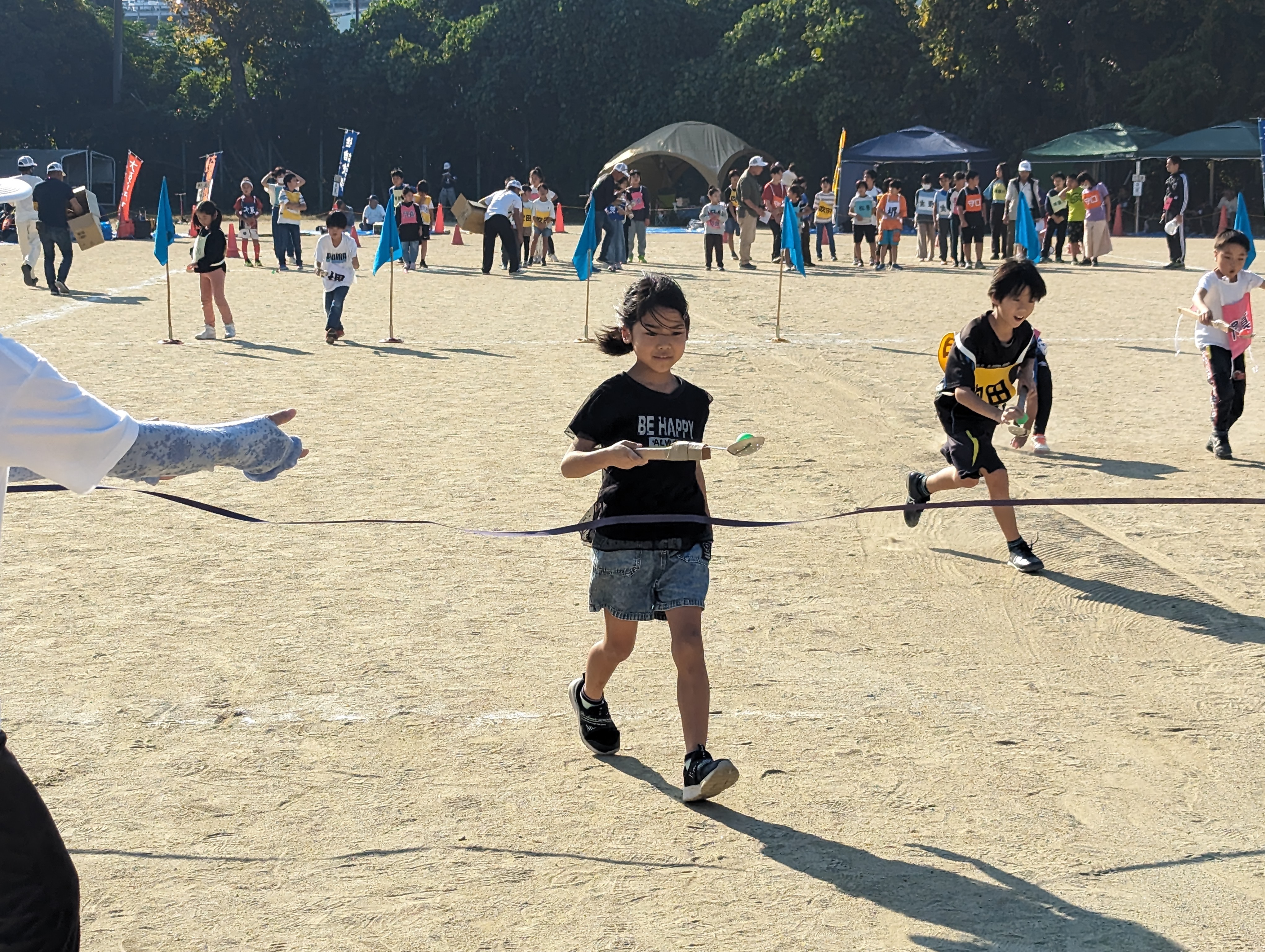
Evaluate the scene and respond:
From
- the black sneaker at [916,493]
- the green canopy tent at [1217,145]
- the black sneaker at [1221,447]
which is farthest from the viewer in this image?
Result: the green canopy tent at [1217,145]

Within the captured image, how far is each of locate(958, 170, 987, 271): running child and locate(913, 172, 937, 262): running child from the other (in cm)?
130

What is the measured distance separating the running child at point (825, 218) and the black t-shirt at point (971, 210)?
244 centimetres

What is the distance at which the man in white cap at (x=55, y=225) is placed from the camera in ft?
68.5

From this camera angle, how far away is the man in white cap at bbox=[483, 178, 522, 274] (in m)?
24.9

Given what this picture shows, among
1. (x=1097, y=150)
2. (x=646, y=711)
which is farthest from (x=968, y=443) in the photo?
(x=1097, y=150)

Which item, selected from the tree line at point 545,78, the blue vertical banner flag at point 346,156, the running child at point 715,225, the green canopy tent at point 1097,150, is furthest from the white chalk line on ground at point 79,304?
the tree line at point 545,78

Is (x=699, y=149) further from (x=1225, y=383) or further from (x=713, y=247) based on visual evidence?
(x=1225, y=383)

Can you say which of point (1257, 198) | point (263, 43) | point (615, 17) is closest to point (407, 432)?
point (1257, 198)

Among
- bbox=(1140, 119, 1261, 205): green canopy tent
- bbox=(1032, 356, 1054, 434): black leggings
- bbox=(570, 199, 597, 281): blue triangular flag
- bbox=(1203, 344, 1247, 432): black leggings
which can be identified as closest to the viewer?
bbox=(1203, 344, 1247, 432): black leggings

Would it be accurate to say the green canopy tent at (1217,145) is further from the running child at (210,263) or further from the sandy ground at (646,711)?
the running child at (210,263)

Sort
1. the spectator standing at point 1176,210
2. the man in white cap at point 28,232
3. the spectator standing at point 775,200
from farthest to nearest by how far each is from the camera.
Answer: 1. the spectator standing at point 775,200
2. the spectator standing at point 1176,210
3. the man in white cap at point 28,232

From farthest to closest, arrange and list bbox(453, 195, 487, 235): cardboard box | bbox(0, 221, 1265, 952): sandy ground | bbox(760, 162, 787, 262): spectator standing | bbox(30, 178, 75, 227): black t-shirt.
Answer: bbox(453, 195, 487, 235): cardboard box < bbox(760, 162, 787, 262): spectator standing < bbox(30, 178, 75, 227): black t-shirt < bbox(0, 221, 1265, 952): sandy ground

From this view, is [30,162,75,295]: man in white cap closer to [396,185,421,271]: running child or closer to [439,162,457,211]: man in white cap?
[396,185,421,271]: running child

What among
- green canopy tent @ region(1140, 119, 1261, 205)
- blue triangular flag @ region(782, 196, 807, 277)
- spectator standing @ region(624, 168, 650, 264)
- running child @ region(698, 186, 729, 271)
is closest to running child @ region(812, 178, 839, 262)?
running child @ region(698, 186, 729, 271)
